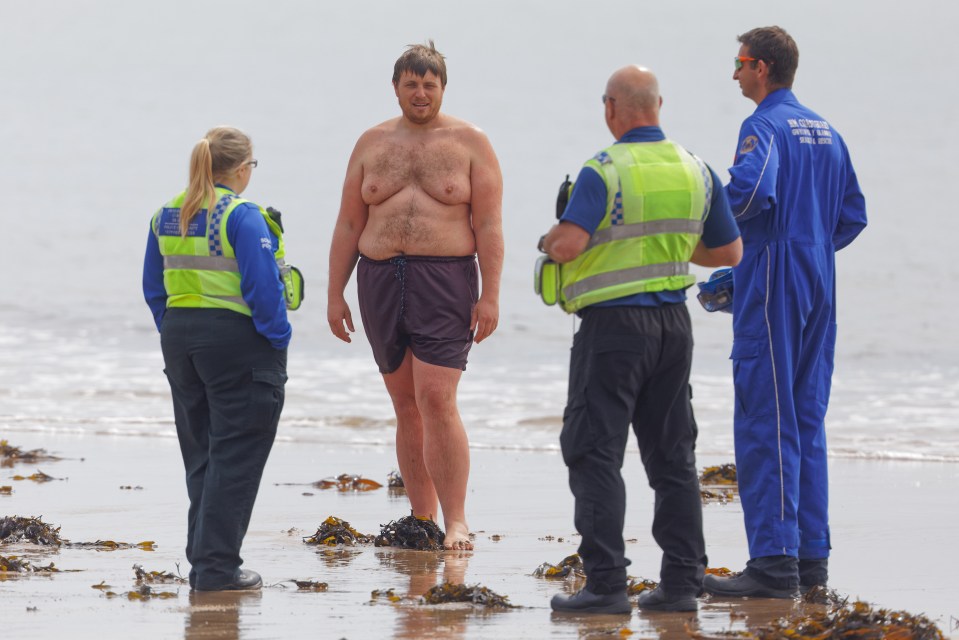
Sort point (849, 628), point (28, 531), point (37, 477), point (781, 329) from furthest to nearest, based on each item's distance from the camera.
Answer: point (37, 477), point (28, 531), point (781, 329), point (849, 628)

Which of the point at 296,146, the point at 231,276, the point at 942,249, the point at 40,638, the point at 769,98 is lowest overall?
the point at 40,638

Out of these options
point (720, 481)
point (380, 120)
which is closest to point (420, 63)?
point (720, 481)

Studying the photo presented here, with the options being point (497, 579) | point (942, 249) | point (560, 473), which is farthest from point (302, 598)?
point (942, 249)

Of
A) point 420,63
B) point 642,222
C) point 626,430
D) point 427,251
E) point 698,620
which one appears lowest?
point 698,620

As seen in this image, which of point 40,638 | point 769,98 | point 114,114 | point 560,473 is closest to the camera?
point 40,638

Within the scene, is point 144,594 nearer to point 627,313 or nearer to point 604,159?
point 627,313

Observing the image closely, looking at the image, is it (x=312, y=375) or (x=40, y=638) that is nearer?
(x=40, y=638)

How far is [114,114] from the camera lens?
142 feet

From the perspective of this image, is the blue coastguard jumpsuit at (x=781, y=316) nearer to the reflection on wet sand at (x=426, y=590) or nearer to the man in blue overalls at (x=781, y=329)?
the man in blue overalls at (x=781, y=329)

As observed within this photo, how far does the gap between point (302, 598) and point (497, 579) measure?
2.68ft

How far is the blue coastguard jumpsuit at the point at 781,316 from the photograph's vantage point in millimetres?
4500

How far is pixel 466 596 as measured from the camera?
4.25 metres

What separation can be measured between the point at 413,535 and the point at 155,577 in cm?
130

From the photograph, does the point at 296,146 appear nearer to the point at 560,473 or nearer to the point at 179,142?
the point at 179,142
